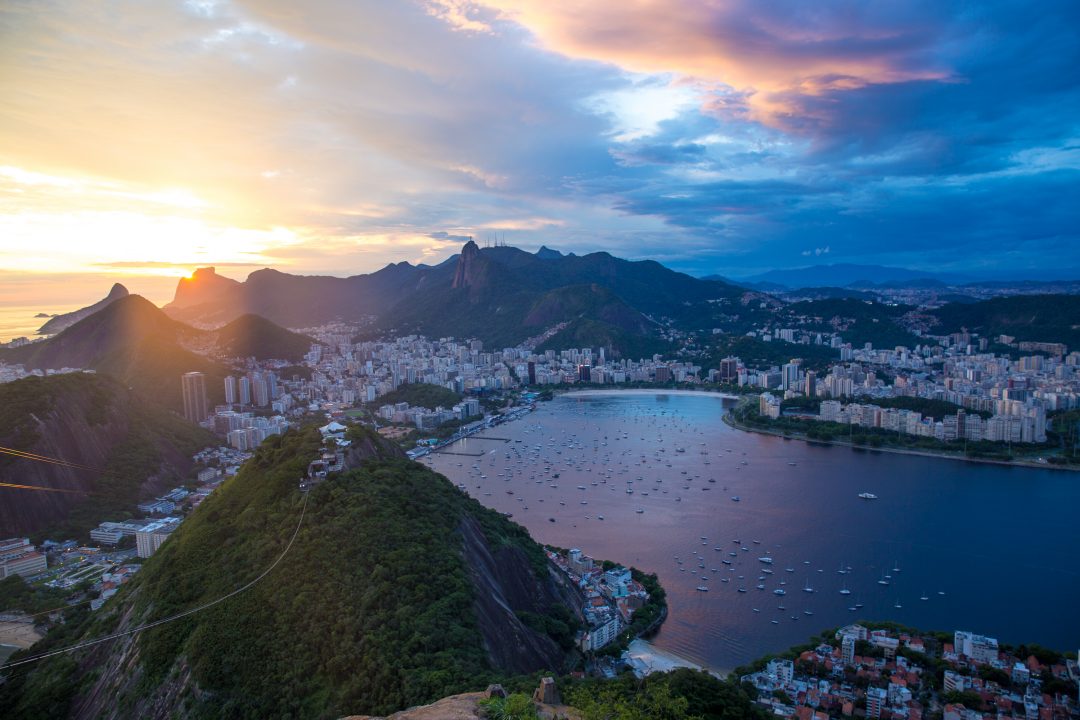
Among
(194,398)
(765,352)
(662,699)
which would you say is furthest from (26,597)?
(765,352)

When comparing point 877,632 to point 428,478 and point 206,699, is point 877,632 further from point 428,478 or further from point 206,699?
point 206,699

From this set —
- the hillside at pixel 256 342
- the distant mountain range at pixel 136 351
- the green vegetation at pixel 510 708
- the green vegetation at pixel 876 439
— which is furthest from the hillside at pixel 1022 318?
the distant mountain range at pixel 136 351

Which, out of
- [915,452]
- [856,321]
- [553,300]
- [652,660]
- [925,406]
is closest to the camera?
[652,660]

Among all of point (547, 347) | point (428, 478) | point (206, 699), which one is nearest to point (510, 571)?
point (428, 478)

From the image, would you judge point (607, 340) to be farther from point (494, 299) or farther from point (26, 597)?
point (26, 597)

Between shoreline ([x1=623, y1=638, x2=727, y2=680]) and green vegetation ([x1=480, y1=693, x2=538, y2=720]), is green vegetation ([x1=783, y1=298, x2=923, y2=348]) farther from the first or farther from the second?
green vegetation ([x1=480, y1=693, x2=538, y2=720])

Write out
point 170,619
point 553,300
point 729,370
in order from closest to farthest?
point 170,619, point 729,370, point 553,300

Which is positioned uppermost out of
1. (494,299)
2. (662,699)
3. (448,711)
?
(494,299)
